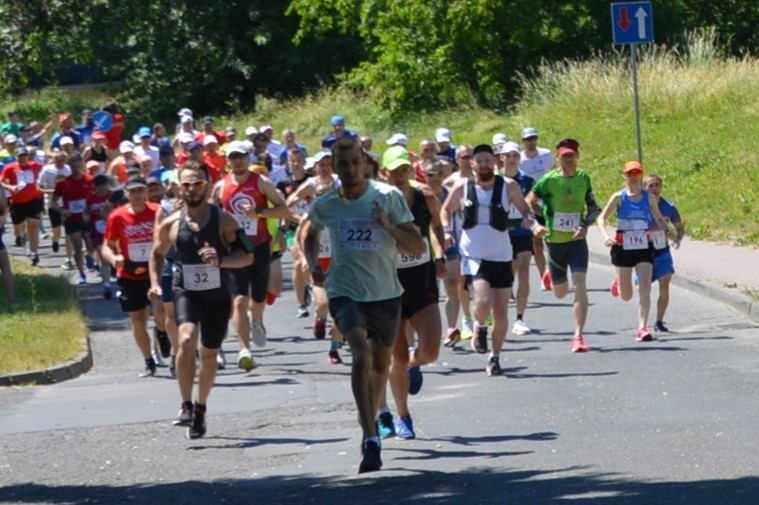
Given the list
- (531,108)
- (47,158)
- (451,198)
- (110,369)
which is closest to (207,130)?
(47,158)

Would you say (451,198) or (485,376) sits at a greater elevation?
(451,198)

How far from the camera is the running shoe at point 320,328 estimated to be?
16641mm

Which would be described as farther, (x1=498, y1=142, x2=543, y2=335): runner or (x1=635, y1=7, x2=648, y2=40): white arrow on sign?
(x1=635, y1=7, x2=648, y2=40): white arrow on sign

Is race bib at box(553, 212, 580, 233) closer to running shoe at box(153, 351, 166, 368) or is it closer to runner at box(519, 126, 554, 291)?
running shoe at box(153, 351, 166, 368)

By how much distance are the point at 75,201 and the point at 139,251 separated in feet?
26.1

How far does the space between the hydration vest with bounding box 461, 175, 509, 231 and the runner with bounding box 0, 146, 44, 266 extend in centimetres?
1363

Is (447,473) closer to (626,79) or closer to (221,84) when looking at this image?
(626,79)

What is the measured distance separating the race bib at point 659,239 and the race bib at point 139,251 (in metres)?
4.69

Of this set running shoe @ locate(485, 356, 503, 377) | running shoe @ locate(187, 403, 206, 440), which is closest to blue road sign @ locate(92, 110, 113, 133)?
running shoe @ locate(485, 356, 503, 377)

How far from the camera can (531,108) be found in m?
38.0

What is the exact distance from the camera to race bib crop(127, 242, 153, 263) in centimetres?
1496

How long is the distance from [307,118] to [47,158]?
16.9 meters

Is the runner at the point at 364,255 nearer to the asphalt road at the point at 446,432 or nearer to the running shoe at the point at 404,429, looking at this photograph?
the asphalt road at the point at 446,432

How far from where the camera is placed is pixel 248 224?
15125 millimetres
